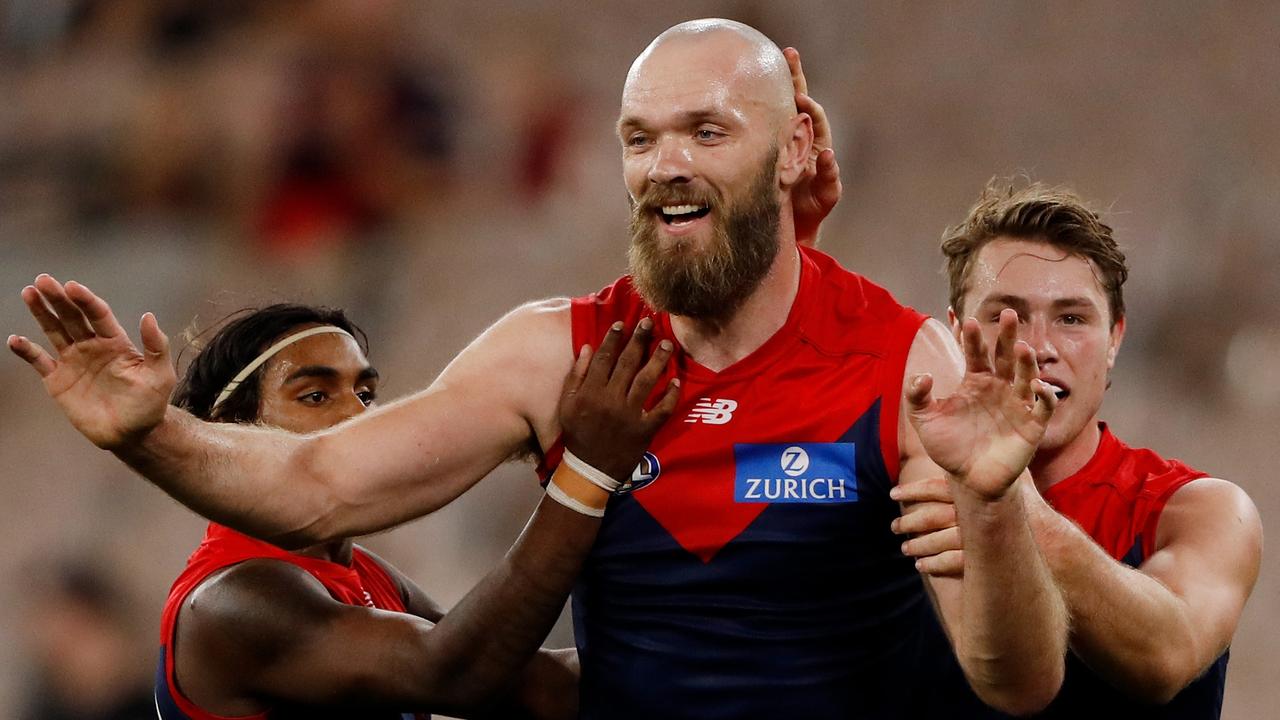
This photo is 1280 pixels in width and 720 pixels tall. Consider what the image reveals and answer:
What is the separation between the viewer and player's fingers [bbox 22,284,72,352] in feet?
6.92

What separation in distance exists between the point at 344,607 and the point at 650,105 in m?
1.22

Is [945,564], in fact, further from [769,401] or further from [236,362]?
[236,362]

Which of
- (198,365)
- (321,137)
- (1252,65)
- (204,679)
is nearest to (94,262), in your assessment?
(321,137)

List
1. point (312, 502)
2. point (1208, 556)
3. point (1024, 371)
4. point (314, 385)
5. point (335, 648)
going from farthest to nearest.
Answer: point (314, 385) → point (335, 648) → point (1208, 556) → point (312, 502) → point (1024, 371)

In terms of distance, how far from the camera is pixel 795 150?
2730 millimetres

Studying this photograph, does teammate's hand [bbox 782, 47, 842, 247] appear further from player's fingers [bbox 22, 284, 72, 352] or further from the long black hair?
player's fingers [bbox 22, 284, 72, 352]

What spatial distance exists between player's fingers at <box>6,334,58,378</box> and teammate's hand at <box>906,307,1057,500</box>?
1.27 m

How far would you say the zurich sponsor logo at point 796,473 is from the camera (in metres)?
2.51

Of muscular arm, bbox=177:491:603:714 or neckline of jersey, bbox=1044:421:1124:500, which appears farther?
neckline of jersey, bbox=1044:421:1124:500

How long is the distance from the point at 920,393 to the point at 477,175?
16.6 ft

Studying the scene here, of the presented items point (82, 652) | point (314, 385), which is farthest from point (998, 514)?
point (82, 652)

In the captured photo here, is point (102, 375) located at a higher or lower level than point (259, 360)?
lower

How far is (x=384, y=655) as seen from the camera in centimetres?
292

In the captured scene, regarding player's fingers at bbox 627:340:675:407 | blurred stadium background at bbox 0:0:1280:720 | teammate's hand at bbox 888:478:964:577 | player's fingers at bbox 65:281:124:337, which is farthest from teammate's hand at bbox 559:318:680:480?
blurred stadium background at bbox 0:0:1280:720
